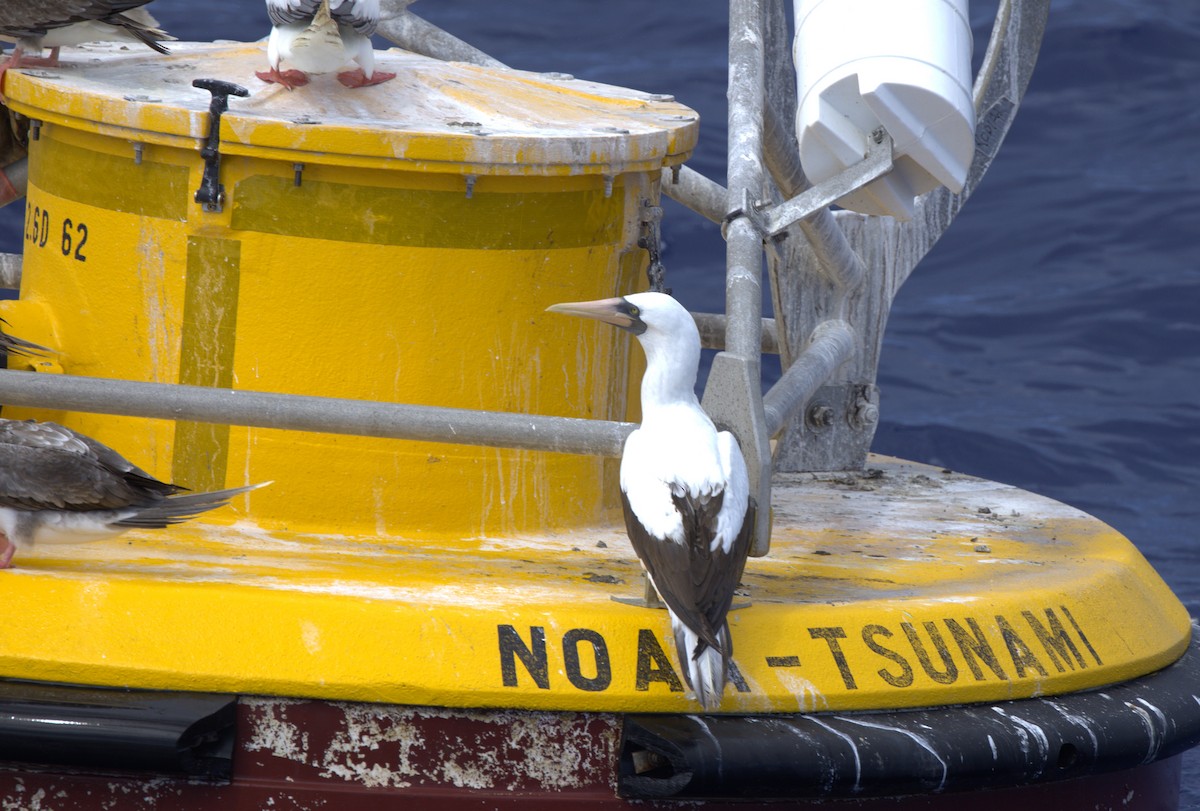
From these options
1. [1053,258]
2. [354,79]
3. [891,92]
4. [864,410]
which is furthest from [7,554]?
[1053,258]

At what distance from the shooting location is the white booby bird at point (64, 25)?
380 cm

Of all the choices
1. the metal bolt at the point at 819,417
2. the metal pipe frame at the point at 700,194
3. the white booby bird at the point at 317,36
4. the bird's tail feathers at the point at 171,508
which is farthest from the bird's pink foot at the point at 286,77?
the metal bolt at the point at 819,417

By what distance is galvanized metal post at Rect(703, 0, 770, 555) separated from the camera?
316 cm

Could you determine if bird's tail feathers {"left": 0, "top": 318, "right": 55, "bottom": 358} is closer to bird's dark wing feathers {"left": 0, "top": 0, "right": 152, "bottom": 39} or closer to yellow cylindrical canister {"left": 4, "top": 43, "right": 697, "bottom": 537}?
yellow cylindrical canister {"left": 4, "top": 43, "right": 697, "bottom": 537}

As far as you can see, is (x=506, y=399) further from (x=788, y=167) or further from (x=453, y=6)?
(x=453, y=6)

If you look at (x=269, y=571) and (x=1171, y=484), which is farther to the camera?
(x=1171, y=484)

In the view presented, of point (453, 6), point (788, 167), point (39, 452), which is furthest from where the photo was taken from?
point (453, 6)

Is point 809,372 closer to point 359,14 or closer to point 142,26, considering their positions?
point 359,14

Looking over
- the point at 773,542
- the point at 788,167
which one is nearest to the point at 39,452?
the point at 773,542

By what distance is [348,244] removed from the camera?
Result: 358 cm

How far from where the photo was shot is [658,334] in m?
3.15

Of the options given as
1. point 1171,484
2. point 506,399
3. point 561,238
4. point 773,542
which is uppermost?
point 561,238

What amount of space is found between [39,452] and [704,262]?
6555 mm

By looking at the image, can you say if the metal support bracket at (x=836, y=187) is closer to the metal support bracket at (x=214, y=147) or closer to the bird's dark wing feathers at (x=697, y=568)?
the bird's dark wing feathers at (x=697, y=568)
